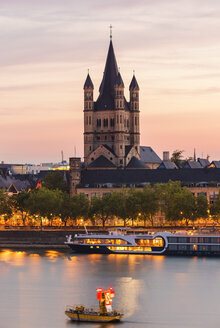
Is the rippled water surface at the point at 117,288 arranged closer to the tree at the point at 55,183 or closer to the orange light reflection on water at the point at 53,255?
the orange light reflection on water at the point at 53,255

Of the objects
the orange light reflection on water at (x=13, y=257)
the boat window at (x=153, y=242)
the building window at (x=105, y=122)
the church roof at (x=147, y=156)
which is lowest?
the orange light reflection on water at (x=13, y=257)

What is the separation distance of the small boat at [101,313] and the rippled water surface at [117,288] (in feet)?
1.97

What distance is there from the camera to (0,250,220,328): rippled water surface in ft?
240

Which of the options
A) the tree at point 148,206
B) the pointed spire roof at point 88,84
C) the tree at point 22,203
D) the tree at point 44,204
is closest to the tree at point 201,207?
the tree at point 148,206

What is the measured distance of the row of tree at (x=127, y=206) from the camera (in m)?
139

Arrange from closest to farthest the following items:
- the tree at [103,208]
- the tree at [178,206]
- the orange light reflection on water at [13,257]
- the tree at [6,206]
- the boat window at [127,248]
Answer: the orange light reflection on water at [13,257]
the boat window at [127,248]
the tree at [178,206]
the tree at [103,208]
the tree at [6,206]

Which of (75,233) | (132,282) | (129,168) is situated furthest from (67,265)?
(129,168)

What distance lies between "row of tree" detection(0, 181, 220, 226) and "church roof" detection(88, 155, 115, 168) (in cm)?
→ 2111

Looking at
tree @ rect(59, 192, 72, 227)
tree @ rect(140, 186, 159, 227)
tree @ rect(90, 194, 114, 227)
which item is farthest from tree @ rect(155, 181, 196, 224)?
tree @ rect(59, 192, 72, 227)

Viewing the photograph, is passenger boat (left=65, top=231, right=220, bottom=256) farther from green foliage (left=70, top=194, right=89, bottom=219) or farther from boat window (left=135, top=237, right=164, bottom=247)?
green foliage (left=70, top=194, right=89, bottom=219)

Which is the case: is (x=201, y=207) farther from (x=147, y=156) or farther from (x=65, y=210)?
(x=147, y=156)

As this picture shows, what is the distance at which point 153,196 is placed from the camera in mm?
141875

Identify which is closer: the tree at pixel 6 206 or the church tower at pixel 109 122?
the tree at pixel 6 206

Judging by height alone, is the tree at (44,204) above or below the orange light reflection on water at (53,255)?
above
